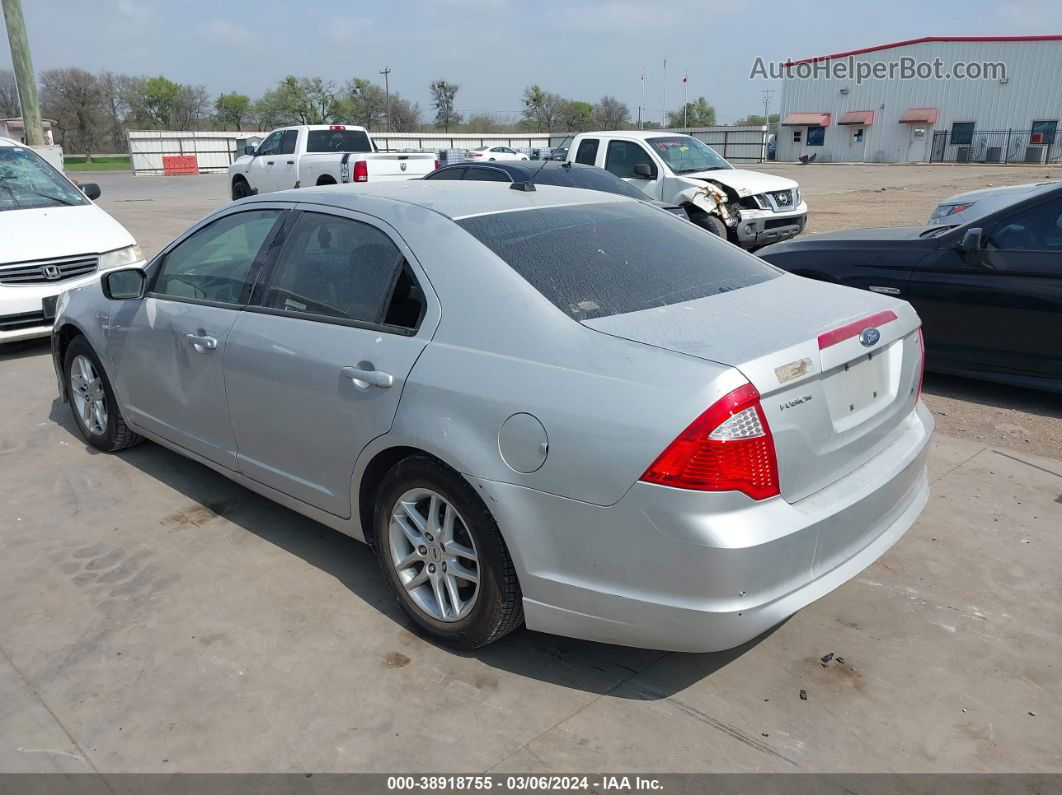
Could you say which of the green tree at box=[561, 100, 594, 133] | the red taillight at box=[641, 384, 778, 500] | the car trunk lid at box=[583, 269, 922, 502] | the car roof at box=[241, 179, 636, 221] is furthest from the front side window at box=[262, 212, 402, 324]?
the green tree at box=[561, 100, 594, 133]

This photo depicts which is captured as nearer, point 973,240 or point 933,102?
point 973,240

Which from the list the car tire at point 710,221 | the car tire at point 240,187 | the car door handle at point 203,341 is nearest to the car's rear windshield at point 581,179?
the car tire at point 710,221

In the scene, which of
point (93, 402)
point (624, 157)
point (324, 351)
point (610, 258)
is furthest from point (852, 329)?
point (624, 157)

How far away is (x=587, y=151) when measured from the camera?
13.7 m

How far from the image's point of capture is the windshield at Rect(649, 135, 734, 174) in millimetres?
13133

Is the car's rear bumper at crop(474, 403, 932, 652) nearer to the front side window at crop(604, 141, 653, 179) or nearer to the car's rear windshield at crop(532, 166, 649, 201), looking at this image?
the car's rear windshield at crop(532, 166, 649, 201)

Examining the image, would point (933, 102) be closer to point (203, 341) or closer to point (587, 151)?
point (587, 151)

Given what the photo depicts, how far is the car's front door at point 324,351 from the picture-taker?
3199mm

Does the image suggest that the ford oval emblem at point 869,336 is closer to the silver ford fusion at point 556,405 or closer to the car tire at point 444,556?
the silver ford fusion at point 556,405

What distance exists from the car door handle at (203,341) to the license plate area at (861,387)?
267cm

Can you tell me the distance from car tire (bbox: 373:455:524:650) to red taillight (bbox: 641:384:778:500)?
0.67 meters

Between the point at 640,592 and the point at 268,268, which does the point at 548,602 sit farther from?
the point at 268,268

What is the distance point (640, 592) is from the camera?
2615mm

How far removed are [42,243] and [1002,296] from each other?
767 cm
